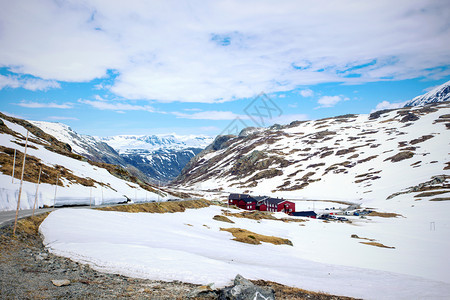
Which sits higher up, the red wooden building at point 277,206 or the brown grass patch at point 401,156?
the brown grass patch at point 401,156

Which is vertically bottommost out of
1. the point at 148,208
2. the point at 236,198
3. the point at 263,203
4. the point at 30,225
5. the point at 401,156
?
the point at 263,203

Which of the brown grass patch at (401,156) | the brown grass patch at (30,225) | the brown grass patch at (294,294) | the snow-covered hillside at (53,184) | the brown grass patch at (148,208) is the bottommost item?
the brown grass patch at (294,294)

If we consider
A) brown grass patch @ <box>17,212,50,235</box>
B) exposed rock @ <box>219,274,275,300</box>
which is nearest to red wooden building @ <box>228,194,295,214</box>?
brown grass patch @ <box>17,212,50,235</box>

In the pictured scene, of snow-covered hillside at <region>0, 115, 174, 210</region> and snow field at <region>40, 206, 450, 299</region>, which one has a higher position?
snow-covered hillside at <region>0, 115, 174, 210</region>

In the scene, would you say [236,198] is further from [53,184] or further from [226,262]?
[226,262]

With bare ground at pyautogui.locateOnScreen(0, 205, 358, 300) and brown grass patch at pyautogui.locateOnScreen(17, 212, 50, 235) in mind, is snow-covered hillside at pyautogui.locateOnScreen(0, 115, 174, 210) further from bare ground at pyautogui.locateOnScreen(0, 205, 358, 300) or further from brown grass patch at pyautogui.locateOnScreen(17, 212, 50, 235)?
bare ground at pyautogui.locateOnScreen(0, 205, 358, 300)

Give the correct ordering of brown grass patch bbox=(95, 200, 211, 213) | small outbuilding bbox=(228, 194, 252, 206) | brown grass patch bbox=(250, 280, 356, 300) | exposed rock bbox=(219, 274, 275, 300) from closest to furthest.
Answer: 1. exposed rock bbox=(219, 274, 275, 300)
2. brown grass patch bbox=(250, 280, 356, 300)
3. brown grass patch bbox=(95, 200, 211, 213)
4. small outbuilding bbox=(228, 194, 252, 206)

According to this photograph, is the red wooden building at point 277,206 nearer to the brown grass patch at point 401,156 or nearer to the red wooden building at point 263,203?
the red wooden building at point 263,203

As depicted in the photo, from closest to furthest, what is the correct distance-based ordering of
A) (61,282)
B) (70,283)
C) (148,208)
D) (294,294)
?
(61,282) → (70,283) → (294,294) → (148,208)

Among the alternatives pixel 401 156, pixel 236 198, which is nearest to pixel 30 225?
pixel 236 198

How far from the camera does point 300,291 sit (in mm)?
15969

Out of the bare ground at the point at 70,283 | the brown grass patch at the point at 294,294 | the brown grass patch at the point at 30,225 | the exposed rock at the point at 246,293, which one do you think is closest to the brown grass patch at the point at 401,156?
the brown grass patch at the point at 294,294

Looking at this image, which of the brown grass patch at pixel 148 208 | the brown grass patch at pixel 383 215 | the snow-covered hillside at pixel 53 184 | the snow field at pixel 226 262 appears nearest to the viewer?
the snow field at pixel 226 262

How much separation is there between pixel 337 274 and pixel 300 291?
10.9 metres
